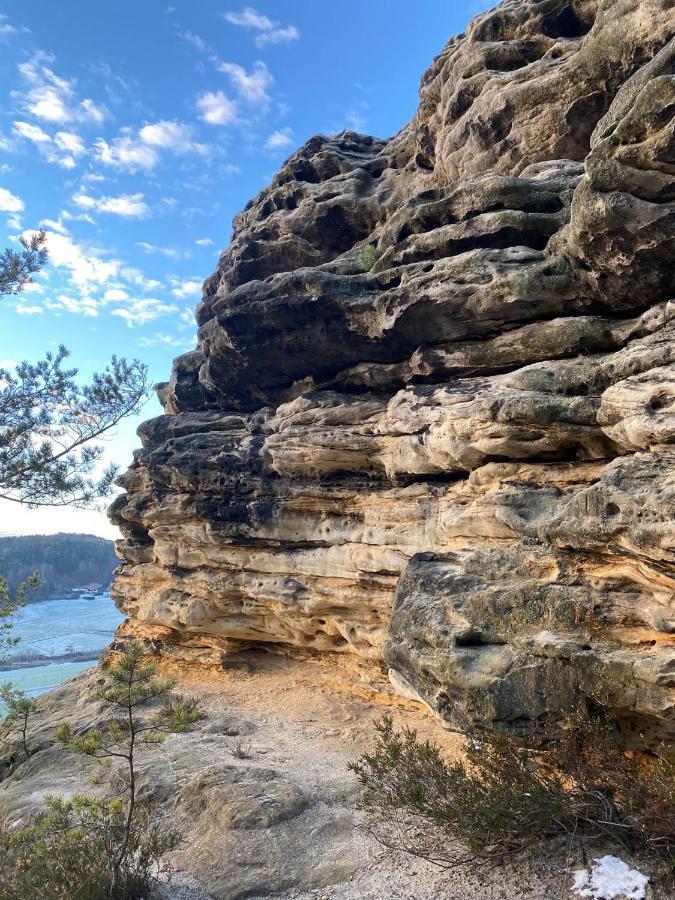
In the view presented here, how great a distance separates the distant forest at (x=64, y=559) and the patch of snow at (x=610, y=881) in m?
64.4

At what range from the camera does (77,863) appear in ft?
20.4

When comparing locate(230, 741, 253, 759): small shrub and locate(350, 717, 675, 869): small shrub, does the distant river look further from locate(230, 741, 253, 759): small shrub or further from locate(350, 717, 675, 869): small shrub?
locate(350, 717, 675, 869): small shrub

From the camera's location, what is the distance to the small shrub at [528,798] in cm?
567

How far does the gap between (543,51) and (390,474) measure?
14203 mm

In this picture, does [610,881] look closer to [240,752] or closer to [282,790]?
[282,790]

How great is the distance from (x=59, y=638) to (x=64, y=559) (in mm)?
28894

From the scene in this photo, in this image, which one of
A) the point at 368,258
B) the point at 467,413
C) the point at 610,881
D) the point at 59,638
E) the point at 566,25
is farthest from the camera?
the point at 59,638

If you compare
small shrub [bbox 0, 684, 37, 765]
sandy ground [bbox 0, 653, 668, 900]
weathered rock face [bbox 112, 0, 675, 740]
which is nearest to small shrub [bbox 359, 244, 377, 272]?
weathered rock face [bbox 112, 0, 675, 740]

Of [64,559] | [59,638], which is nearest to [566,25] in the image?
[59,638]

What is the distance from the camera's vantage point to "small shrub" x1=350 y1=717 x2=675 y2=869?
18.6 feet

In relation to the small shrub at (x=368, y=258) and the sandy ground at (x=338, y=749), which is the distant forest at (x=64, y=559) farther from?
the small shrub at (x=368, y=258)

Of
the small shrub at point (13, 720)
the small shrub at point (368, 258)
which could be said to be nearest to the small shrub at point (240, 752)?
the small shrub at point (13, 720)

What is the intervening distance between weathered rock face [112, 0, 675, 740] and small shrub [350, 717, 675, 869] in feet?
1.82

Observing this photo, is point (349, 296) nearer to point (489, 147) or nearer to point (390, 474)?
point (390, 474)
